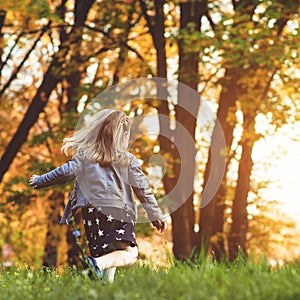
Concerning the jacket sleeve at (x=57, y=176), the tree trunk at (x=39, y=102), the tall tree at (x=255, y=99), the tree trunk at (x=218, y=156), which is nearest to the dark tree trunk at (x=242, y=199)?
the tall tree at (x=255, y=99)

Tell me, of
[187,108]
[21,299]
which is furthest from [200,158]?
[21,299]

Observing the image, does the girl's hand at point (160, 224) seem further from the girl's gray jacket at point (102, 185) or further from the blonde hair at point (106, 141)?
the blonde hair at point (106, 141)

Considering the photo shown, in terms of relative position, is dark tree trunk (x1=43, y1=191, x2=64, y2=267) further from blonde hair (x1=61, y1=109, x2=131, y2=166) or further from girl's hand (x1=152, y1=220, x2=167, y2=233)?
girl's hand (x1=152, y1=220, x2=167, y2=233)

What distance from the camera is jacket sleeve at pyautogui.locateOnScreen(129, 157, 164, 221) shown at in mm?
6121

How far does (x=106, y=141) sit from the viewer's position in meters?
6.19

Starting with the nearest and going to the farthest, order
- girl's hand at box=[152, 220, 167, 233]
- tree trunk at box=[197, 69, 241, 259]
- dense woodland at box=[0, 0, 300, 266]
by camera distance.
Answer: girl's hand at box=[152, 220, 167, 233] < dense woodland at box=[0, 0, 300, 266] < tree trunk at box=[197, 69, 241, 259]

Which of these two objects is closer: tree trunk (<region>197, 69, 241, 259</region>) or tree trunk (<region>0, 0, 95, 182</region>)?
tree trunk (<region>197, 69, 241, 259</region>)

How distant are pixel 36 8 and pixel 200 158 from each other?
8.26m

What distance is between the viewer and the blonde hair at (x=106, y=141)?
6.18 m

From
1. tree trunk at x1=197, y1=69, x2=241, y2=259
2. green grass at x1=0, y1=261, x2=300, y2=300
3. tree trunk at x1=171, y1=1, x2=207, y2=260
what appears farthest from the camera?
tree trunk at x1=197, y1=69, x2=241, y2=259

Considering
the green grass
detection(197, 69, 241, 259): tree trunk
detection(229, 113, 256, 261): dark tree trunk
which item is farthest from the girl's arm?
detection(229, 113, 256, 261): dark tree trunk

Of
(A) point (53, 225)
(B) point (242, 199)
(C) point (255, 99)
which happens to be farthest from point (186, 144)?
(A) point (53, 225)

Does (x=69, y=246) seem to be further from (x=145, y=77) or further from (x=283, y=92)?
(x=283, y=92)

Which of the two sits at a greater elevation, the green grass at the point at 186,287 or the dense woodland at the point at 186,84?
the dense woodland at the point at 186,84
